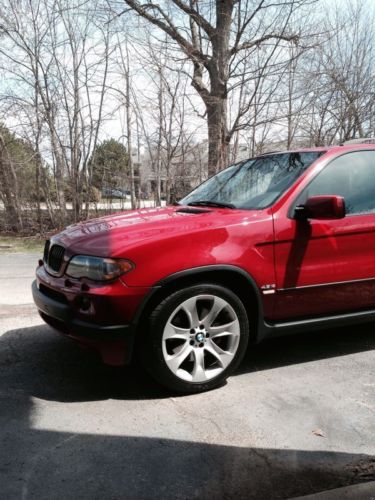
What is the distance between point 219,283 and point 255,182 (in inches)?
44.7

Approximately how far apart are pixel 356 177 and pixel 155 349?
2257 mm

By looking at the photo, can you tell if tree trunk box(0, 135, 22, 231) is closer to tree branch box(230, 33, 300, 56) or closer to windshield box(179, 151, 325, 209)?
tree branch box(230, 33, 300, 56)

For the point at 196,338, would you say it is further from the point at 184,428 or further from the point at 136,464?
the point at 136,464

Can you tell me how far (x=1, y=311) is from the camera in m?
5.20

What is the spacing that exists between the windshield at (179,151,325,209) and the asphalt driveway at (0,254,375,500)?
54.1 inches

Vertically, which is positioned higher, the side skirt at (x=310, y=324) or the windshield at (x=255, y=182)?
the windshield at (x=255, y=182)

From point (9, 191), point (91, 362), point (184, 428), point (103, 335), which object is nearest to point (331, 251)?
point (184, 428)

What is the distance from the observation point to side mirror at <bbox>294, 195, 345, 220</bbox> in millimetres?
3350

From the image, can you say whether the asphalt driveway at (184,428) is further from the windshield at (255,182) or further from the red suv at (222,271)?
the windshield at (255,182)

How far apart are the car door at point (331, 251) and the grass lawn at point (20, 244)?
23.1 feet

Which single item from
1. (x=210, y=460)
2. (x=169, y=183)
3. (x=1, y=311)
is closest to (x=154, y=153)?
(x=169, y=183)

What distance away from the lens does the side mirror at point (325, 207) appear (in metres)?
3.35

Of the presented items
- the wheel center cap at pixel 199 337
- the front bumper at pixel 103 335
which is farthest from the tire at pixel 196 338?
the front bumper at pixel 103 335

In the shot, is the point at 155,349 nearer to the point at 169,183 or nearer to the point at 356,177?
the point at 356,177
